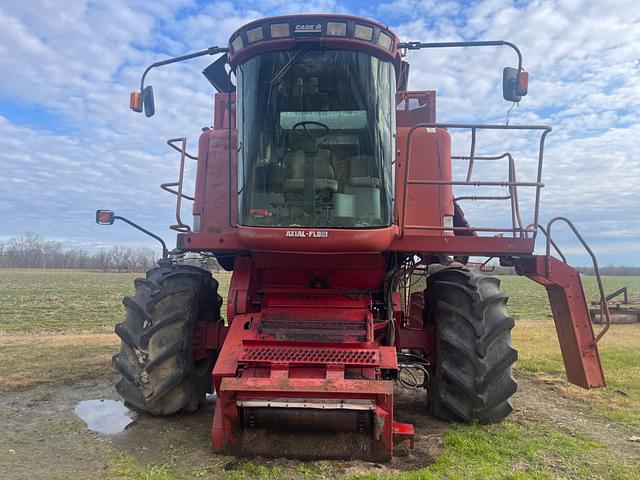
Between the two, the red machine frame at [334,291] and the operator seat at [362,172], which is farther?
the operator seat at [362,172]

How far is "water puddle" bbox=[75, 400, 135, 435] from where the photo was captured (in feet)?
17.6

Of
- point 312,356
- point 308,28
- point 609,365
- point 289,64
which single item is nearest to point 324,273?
point 312,356

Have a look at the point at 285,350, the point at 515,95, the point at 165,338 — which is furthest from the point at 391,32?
the point at 165,338

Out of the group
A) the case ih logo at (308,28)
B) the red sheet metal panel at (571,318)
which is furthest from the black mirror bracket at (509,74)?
the red sheet metal panel at (571,318)

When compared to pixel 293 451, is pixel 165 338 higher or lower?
higher

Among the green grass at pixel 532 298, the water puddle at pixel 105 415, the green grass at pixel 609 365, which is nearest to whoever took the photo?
the water puddle at pixel 105 415

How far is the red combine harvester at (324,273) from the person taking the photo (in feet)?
14.6

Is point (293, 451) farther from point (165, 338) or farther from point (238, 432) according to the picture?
point (165, 338)

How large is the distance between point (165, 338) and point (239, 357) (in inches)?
41.4

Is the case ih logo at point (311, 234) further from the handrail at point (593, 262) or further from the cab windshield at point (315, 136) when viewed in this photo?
the handrail at point (593, 262)

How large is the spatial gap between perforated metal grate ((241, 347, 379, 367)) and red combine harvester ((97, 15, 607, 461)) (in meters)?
0.02

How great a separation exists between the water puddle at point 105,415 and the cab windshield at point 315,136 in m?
2.48

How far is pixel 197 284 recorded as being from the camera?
19.0 ft

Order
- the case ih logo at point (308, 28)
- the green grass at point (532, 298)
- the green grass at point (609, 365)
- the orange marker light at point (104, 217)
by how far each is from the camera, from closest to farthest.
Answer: the case ih logo at point (308, 28)
the orange marker light at point (104, 217)
the green grass at point (609, 365)
the green grass at point (532, 298)
